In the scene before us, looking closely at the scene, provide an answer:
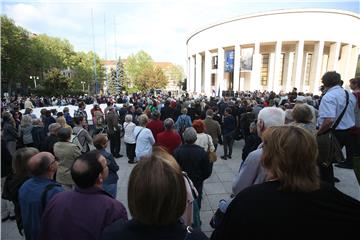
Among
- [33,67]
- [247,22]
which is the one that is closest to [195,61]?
[247,22]

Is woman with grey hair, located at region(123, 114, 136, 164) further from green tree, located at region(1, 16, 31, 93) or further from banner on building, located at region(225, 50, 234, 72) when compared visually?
banner on building, located at region(225, 50, 234, 72)

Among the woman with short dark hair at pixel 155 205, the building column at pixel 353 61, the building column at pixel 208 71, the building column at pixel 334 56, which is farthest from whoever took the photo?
the building column at pixel 208 71

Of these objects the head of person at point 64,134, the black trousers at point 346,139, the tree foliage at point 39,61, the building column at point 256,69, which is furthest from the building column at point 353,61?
Result: the head of person at point 64,134

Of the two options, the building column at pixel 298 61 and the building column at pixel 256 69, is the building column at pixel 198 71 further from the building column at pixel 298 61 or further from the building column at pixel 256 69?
the building column at pixel 298 61

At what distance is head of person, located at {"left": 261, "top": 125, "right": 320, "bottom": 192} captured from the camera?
4.31 feet

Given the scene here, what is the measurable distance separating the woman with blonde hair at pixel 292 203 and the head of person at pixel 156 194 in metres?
0.36

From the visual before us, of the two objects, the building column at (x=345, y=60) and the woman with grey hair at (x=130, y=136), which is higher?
the building column at (x=345, y=60)

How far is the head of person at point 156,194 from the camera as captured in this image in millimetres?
1214

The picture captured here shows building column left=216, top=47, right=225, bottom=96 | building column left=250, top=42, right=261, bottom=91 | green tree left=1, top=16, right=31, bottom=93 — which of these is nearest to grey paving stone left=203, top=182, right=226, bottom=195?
building column left=250, top=42, right=261, bottom=91

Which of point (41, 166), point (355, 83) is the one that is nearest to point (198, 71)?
point (355, 83)

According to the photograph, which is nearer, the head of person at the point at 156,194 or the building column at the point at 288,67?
the head of person at the point at 156,194

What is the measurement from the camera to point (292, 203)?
1.24 m

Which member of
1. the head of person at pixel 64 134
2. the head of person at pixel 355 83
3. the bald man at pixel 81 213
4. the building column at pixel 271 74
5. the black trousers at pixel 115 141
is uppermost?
the building column at pixel 271 74

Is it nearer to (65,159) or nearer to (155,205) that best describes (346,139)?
(155,205)
